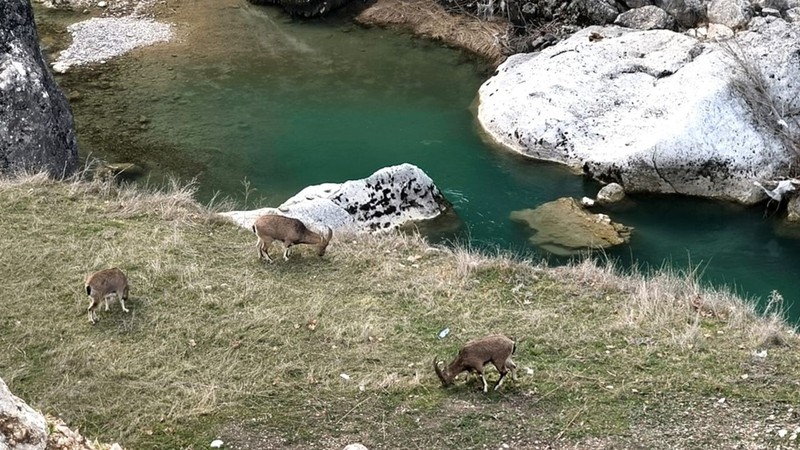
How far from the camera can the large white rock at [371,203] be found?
57.8 feet

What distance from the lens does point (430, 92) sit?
1053 inches

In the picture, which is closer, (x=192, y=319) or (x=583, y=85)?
(x=192, y=319)

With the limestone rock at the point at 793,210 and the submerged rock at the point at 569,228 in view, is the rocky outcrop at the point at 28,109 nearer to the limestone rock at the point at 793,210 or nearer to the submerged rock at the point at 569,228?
the submerged rock at the point at 569,228

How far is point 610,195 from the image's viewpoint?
67.5 feet

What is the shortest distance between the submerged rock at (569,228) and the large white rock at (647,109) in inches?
75.0

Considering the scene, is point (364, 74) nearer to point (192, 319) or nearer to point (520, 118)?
point (520, 118)

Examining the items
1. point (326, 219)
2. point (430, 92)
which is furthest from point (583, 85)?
point (326, 219)

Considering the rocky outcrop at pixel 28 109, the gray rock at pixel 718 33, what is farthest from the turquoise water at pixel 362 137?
the gray rock at pixel 718 33

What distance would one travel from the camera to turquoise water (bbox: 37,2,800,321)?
62.4 ft

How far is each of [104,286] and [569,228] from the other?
32.7 feet

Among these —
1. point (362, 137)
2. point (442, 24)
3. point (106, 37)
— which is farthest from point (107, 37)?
point (362, 137)

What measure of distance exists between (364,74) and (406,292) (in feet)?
51.1

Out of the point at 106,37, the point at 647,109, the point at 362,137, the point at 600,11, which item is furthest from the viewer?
the point at 106,37

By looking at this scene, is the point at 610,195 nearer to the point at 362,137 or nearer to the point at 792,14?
the point at 362,137
